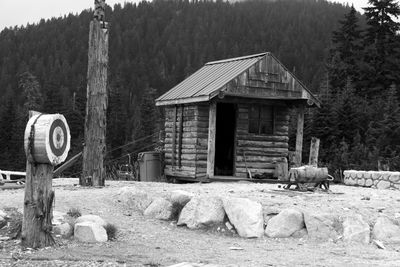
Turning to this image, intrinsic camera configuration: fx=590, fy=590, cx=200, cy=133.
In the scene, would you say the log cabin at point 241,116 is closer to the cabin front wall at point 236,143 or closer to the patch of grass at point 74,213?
the cabin front wall at point 236,143

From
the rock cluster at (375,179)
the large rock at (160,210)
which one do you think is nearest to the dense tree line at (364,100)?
the rock cluster at (375,179)

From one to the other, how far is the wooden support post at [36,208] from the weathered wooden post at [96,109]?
574 centimetres

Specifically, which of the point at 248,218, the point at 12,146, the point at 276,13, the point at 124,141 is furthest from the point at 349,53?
the point at 276,13

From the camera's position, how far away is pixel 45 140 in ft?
26.2

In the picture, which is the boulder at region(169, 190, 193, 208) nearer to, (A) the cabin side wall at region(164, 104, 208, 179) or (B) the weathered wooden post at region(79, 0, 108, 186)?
(B) the weathered wooden post at region(79, 0, 108, 186)

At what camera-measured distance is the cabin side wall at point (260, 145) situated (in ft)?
61.9

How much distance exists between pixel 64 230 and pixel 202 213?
8.07 feet

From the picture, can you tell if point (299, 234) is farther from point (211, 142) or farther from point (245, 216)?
point (211, 142)

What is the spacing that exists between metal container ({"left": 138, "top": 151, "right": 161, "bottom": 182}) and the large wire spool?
38.6 feet

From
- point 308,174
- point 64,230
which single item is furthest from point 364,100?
point 64,230

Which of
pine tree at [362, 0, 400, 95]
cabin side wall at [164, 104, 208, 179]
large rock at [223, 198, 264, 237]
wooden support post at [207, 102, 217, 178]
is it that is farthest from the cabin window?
pine tree at [362, 0, 400, 95]

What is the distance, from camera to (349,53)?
160 ft

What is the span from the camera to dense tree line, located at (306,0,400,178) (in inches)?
1133

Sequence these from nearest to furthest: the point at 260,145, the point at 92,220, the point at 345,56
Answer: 1. the point at 92,220
2. the point at 260,145
3. the point at 345,56
